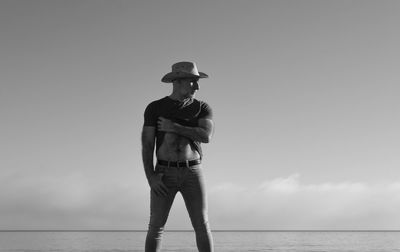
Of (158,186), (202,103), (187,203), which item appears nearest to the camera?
(158,186)

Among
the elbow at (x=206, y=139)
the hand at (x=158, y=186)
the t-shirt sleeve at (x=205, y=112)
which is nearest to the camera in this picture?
the hand at (x=158, y=186)

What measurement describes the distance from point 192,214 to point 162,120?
117cm

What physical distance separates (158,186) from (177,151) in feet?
1.54

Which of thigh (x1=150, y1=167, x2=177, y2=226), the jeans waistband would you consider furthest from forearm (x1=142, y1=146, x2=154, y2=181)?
thigh (x1=150, y1=167, x2=177, y2=226)

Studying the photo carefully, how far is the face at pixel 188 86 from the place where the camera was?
6785 millimetres

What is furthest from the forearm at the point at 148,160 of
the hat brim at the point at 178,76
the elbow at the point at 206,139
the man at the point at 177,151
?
the hat brim at the point at 178,76

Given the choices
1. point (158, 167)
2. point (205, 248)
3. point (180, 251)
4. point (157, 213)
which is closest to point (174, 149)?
point (158, 167)

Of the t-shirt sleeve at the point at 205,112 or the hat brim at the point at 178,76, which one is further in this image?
the t-shirt sleeve at the point at 205,112

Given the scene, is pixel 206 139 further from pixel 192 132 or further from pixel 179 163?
pixel 179 163

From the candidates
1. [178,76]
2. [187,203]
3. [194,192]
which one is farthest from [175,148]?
[178,76]

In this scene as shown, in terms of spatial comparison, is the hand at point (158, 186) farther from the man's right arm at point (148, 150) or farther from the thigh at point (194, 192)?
the thigh at point (194, 192)

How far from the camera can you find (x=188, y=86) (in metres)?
6.80

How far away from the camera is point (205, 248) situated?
22.0 ft

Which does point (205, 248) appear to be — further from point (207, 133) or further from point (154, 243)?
point (207, 133)
